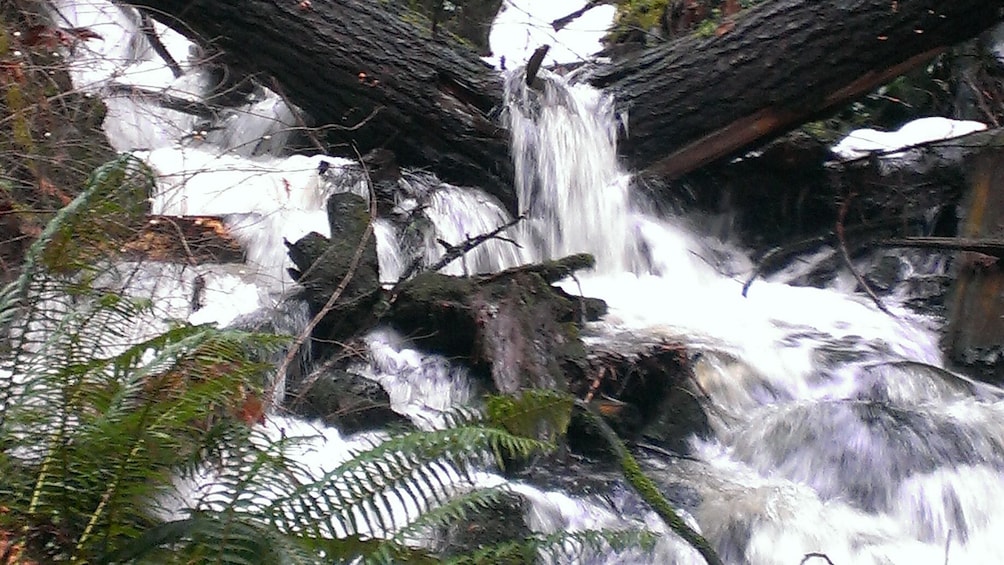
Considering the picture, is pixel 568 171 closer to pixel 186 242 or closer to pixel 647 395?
pixel 647 395

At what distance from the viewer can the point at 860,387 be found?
15.3 ft

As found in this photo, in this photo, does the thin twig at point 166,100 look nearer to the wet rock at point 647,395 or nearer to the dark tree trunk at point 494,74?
the dark tree trunk at point 494,74

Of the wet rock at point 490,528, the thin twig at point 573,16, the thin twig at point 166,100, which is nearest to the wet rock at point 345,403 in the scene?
the wet rock at point 490,528

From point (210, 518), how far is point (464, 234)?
385 cm

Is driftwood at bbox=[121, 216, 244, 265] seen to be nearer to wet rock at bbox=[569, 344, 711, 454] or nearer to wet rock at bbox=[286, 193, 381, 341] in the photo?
wet rock at bbox=[286, 193, 381, 341]

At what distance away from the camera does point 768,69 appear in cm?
568

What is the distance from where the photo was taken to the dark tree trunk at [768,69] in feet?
18.1

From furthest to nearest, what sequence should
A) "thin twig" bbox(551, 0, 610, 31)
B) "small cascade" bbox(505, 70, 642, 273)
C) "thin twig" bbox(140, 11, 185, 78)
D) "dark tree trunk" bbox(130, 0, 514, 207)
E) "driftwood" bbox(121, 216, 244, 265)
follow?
"thin twig" bbox(551, 0, 610, 31) → "thin twig" bbox(140, 11, 185, 78) → "small cascade" bbox(505, 70, 642, 273) → "dark tree trunk" bbox(130, 0, 514, 207) → "driftwood" bbox(121, 216, 244, 265)

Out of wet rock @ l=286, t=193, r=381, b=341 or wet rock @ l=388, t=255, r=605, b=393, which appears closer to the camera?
wet rock @ l=388, t=255, r=605, b=393

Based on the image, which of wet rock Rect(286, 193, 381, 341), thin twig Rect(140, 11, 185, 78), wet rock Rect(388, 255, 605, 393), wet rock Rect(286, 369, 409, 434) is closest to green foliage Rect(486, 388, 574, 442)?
wet rock Rect(286, 369, 409, 434)

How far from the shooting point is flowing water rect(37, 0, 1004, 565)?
345cm

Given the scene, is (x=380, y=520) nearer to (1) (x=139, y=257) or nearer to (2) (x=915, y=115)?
(1) (x=139, y=257)

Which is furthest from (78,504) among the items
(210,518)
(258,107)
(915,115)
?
(915,115)

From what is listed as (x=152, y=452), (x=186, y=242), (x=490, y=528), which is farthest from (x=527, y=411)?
(x=186, y=242)
